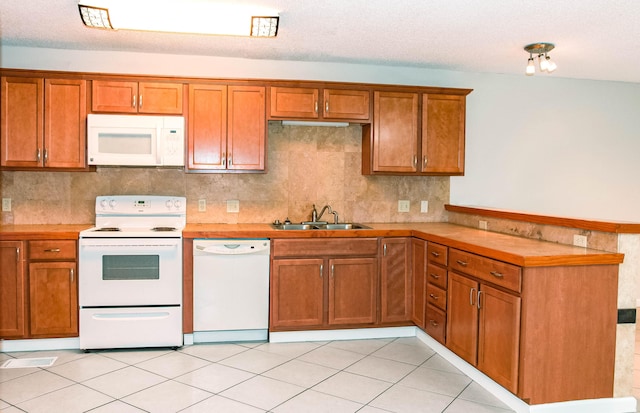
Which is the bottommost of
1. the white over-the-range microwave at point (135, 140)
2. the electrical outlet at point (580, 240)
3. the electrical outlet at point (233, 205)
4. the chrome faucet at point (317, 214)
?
the electrical outlet at point (580, 240)

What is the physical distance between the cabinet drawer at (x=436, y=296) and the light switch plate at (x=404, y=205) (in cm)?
106

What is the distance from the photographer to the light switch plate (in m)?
4.79

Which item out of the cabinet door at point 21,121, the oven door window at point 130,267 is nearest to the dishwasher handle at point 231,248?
the oven door window at point 130,267

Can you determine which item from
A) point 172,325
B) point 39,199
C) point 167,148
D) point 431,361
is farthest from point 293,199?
point 39,199

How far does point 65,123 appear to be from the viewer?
3.95 metres

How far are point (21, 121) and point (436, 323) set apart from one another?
3523 millimetres

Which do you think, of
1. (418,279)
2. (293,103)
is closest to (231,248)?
(293,103)

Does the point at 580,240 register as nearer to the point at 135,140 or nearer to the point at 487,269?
the point at 487,269

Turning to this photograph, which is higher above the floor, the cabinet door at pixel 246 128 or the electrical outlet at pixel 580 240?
the cabinet door at pixel 246 128

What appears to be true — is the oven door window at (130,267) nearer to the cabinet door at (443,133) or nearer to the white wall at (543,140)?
the white wall at (543,140)

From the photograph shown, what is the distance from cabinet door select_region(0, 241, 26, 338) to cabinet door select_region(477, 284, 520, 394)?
3.24 m

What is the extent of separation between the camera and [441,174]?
4.52 meters

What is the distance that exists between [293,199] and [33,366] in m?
2.36

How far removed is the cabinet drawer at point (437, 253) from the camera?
11.9ft
